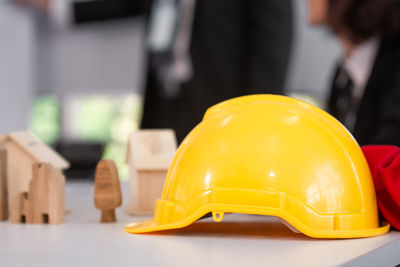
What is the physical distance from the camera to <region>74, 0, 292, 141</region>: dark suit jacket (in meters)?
2.19

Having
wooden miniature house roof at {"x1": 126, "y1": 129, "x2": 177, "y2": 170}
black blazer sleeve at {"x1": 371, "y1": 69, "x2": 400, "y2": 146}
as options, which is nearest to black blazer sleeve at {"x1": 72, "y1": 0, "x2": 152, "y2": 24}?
black blazer sleeve at {"x1": 371, "y1": 69, "x2": 400, "y2": 146}

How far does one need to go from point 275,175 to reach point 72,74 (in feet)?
9.97

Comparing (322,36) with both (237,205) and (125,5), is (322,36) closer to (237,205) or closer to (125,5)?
(125,5)

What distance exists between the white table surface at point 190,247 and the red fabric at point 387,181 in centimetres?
3

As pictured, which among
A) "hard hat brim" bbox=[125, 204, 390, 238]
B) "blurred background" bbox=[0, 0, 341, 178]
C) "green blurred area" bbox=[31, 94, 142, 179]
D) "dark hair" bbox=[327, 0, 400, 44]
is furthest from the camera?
"green blurred area" bbox=[31, 94, 142, 179]

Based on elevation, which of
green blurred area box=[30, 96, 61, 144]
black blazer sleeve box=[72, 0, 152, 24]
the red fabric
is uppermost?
black blazer sleeve box=[72, 0, 152, 24]

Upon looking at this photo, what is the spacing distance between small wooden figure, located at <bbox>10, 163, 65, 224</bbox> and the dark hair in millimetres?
1404

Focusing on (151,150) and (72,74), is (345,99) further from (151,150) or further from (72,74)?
(72,74)

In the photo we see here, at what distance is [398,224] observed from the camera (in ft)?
2.00

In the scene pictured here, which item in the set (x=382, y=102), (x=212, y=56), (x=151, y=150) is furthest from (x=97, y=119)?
(x=151, y=150)

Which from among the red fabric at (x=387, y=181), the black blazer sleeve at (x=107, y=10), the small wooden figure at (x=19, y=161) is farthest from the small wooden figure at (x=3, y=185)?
the black blazer sleeve at (x=107, y=10)

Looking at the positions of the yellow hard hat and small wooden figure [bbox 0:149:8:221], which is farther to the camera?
small wooden figure [bbox 0:149:8:221]

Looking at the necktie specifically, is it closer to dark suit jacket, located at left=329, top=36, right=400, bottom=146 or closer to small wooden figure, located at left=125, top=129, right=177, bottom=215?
dark suit jacket, located at left=329, top=36, right=400, bottom=146

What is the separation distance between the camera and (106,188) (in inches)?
26.1
